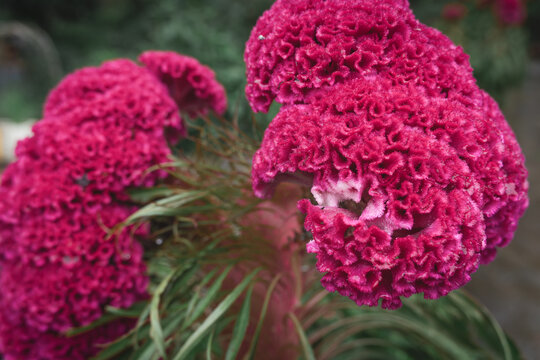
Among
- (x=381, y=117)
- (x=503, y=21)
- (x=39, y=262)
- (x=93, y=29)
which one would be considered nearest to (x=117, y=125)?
(x=39, y=262)

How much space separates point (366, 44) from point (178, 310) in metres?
0.57

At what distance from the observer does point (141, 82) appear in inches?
30.9

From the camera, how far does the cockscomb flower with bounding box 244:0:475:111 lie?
1.66 feet

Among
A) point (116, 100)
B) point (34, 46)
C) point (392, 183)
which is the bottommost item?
point (392, 183)

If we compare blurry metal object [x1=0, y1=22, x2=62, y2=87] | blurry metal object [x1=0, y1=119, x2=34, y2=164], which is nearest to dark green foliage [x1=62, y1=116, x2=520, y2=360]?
blurry metal object [x1=0, y1=22, x2=62, y2=87]

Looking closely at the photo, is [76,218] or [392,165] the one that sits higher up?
[76,218]

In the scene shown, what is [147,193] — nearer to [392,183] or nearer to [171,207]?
[171,207]

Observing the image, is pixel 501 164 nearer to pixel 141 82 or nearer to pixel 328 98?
pixel 328 98

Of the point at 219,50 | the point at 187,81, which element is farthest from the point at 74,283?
the point at 219,50

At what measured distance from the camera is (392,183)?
0.43 meters

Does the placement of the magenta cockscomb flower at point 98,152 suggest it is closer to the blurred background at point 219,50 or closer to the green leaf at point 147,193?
the green leaf at point 147,193

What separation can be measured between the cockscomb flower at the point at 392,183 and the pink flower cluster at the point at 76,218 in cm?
36

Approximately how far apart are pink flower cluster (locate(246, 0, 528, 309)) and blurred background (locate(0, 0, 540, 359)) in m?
0.33

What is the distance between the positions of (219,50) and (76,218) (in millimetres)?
1715
